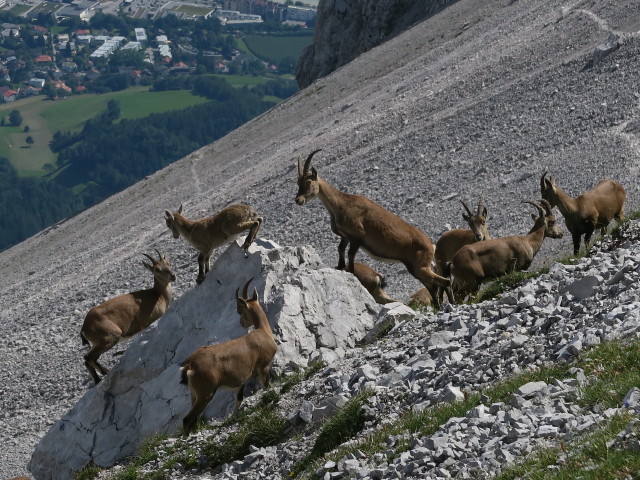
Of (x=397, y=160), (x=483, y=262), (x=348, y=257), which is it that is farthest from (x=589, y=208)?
(x=397, y=160)

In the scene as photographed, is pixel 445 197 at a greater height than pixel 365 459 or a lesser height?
lesser

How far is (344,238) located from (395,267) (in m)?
7.34

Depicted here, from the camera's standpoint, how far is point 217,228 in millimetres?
18234

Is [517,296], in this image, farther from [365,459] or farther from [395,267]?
[395,267]

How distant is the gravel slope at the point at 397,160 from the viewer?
26562 millimetres

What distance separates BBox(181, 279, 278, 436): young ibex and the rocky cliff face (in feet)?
156

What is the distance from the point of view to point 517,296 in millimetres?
13656

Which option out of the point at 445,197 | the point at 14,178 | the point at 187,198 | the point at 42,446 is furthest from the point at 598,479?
the point at 14,178

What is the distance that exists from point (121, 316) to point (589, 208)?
359 inches

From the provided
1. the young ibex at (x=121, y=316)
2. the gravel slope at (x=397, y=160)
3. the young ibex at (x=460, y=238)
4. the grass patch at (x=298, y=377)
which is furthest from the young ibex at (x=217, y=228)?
the gravel slope at (x=397, y=160)

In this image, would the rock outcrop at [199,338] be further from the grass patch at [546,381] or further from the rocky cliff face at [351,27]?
the rocky cliff face at [351,27]

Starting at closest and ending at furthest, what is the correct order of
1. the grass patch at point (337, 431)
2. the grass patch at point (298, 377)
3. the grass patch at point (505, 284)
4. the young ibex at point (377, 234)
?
the grass patch at point (337, 431) < the grass patch at point (298, 377) < the grass patch at point (505, 284) < the young ibex at point (377, 234)

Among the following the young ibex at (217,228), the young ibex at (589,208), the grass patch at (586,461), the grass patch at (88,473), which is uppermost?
the grass patch at (586,461)

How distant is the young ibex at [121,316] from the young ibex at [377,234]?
→ 4.32 metres
